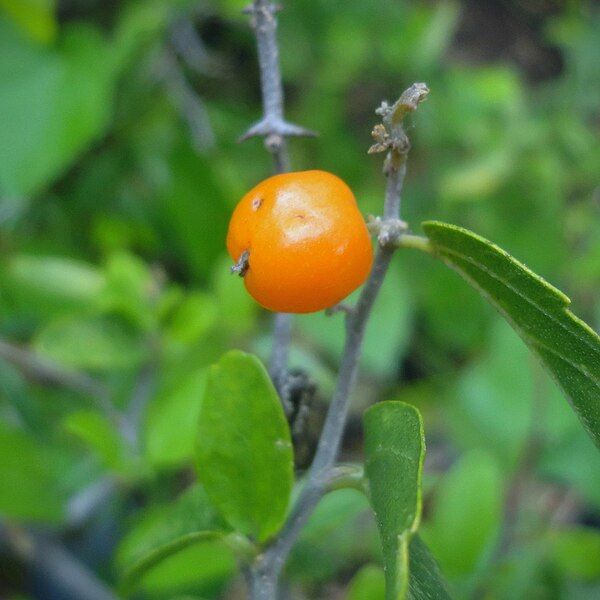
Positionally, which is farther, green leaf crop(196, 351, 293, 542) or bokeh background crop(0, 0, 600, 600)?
bokeh background crop(0, 0, 600, 600)

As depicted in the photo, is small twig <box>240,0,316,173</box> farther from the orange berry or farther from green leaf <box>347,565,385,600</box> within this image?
green leaf <box>347,565,385,600</box>

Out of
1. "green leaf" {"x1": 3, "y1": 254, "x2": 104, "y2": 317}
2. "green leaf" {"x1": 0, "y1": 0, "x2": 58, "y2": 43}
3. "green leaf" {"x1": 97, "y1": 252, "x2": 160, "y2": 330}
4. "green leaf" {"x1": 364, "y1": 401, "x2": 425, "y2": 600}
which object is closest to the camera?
"green leaf" {"x1": 364, "y1": 401, "x2": 425, "y2": 600}

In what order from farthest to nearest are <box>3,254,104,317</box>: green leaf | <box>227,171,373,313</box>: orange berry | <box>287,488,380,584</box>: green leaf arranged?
<box>3,254,104,317</box>: green leaf
<box>287,488,380,584</box>: green leaf
<box>227,171,373,313</box>: orange berry

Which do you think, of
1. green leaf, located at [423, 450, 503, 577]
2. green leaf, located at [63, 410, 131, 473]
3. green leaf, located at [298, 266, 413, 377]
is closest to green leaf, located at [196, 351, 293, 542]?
green leaf, located at [63, 410, 131, 473]

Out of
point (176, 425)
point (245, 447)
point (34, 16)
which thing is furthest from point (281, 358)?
point (34, 16)

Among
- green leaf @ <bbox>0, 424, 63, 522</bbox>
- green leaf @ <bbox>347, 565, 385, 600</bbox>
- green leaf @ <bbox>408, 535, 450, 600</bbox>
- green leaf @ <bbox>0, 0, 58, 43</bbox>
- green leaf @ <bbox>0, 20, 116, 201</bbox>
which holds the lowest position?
green leaf @ <bbox>408, 535, 450, 600</bbox>

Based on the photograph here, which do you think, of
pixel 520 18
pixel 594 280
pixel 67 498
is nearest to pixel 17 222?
pixel 67 498
